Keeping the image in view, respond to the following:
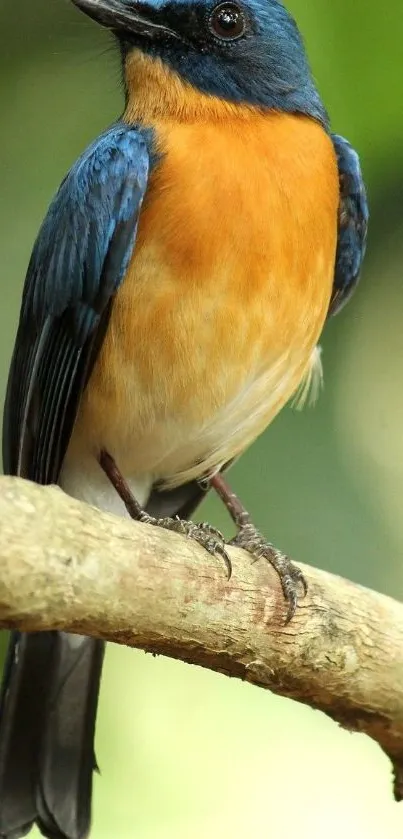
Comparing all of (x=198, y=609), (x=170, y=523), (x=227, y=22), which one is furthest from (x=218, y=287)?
(x=198, y=609)

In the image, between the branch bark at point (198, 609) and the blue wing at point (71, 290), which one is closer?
the branch bark at point (198, 609)

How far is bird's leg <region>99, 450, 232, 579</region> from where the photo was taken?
10.9ft

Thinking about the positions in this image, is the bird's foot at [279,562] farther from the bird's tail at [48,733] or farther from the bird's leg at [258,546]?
the bird's tail at [48,733]

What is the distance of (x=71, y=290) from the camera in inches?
151

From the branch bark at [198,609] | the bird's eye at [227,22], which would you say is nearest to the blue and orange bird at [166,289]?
the bird's eye at [227,22]

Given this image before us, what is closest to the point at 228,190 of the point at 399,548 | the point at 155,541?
the point at 155,541

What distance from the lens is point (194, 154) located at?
12.2ft

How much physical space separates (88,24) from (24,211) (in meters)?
0.62

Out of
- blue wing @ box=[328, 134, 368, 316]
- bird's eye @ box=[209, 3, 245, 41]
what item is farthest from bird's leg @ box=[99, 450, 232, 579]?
bird's eye @ box=[209, 3, 245, 41]

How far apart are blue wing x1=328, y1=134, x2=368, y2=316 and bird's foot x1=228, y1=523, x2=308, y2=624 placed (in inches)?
33.6

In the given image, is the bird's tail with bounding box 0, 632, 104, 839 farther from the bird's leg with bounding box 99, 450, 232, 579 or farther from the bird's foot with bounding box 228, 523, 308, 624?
the bird's foot with bounding box 228, 523, 308, 624

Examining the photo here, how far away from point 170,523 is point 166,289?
23.7 inches

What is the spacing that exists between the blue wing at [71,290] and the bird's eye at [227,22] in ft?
1.25

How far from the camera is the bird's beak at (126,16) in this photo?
12.3 ft
